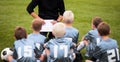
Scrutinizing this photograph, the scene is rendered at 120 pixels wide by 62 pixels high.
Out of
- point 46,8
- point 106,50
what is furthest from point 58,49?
point 46,8

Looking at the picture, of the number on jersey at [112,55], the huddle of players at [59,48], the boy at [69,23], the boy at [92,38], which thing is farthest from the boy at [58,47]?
the boy at [92,38]

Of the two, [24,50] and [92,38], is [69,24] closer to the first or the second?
[92,38]

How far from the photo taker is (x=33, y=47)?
5766 mm

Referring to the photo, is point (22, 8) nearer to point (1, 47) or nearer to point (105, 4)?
point (105, 4)

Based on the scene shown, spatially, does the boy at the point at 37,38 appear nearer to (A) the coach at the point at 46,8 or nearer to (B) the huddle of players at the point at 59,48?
(B) the huddle of players at the point at 59,48

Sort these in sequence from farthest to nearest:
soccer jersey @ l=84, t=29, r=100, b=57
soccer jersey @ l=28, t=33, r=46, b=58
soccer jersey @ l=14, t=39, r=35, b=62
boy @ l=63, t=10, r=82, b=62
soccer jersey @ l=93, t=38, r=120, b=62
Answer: soccer jersey @ l=84, t=29, r=100, b=57
boy @ l=63, t=10, r=82, b=62
soccer jersey @ l=28, t=33, r=46, b=58
soccer jersey @ l=14, t=39, r=35, b=62
soccer jersey @ l=93, t=38, r=120, b=62

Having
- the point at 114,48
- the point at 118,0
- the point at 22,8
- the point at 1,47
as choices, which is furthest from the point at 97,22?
the point at 118,0

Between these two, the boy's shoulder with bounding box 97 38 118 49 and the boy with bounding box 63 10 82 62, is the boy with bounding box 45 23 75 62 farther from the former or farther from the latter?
the boy with bounding box 63 10 82 62

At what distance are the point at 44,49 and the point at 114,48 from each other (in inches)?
53.7

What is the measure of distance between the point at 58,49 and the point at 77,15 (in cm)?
585

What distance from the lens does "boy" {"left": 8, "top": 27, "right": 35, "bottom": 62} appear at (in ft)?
18.5

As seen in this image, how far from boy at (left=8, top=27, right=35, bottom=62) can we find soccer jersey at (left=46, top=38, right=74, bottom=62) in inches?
11.4

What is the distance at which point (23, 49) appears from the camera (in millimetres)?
5660

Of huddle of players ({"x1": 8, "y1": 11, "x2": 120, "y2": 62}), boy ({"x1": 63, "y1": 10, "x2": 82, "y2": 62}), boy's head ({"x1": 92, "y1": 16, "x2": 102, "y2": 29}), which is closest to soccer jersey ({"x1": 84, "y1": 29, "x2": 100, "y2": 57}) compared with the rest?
boy's head ({"x1": 92, "y1": 16, "x2": 102, "y2": 29})
